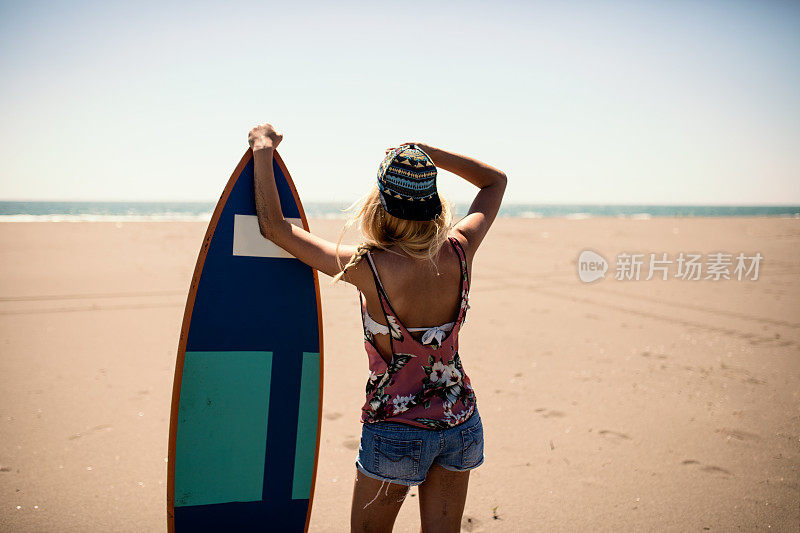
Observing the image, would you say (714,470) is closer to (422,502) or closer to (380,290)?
(422,502)

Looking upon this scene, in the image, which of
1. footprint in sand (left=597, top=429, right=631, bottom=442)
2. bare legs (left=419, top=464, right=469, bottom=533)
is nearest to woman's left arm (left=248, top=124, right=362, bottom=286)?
bare legs (left=419, top=464, right=469, bottom=533)

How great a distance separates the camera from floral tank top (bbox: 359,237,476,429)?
157 cm

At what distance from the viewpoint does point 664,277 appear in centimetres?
977

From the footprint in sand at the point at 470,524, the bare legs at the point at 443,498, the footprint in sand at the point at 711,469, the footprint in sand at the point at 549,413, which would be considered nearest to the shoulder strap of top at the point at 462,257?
the bare legs at the point at 443,498

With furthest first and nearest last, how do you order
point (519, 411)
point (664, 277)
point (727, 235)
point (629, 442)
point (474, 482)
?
1. point (727, 235)
2. point (664, 277)
3. point (519, 411)
4. point (629, 442)
5. point (474, 482)

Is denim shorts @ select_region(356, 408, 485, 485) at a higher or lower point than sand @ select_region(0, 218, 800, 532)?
higher

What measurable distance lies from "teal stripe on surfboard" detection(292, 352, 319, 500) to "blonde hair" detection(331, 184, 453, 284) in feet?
3.28

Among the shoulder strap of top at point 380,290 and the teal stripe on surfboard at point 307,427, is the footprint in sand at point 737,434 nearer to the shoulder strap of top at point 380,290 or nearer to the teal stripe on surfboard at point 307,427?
the teal stripe on surfboard at point 307,427

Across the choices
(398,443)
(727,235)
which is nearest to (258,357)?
(398,443)

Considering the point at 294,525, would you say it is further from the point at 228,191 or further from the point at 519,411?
the point at 519,411

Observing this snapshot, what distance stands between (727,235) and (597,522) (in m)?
17.9

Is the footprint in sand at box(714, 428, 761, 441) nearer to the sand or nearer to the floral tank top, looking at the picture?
the sand

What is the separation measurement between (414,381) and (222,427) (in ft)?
4.01

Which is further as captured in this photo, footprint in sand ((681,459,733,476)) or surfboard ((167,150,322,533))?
footprint in sand ((681,459,733,476))
